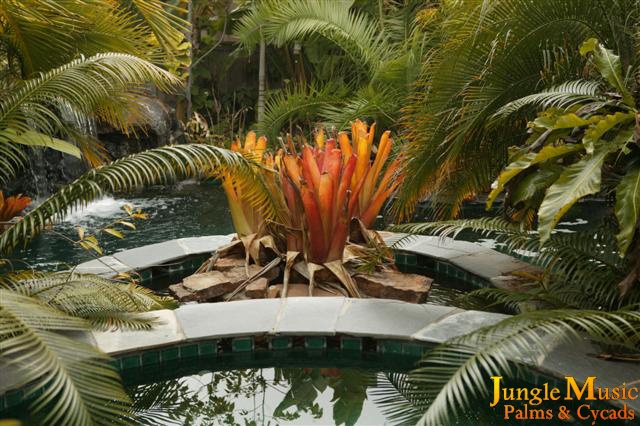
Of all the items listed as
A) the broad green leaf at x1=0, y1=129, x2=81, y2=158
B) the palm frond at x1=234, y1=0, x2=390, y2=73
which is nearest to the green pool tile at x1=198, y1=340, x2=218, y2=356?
the broad green leaf at x1=0, y1=129, x2=81, y2=158

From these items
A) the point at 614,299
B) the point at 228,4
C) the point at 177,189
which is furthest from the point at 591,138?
the point at 228,4

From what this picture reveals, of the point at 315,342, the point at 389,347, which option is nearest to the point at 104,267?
the point at 315,342

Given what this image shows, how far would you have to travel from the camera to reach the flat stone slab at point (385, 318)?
3332mm

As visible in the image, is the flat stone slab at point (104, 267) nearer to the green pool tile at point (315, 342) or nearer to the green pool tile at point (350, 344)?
the green pool tile at point (315, 342)

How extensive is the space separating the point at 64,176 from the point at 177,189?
1.35m

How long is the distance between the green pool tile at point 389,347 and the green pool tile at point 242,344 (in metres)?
0.60

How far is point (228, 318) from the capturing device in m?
3.49

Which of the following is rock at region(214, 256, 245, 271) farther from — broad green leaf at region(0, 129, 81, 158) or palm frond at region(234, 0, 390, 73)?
palm frond at region(234, 0, 390, 73)

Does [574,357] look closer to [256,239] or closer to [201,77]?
[256,239]

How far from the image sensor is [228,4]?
12.2 meters

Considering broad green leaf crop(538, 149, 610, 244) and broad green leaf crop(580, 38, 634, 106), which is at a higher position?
broad green leaf crop(580, 38, 634, 106)

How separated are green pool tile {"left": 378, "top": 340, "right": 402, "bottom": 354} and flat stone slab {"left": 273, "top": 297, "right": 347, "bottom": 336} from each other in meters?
0.23

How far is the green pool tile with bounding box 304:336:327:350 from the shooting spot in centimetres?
337

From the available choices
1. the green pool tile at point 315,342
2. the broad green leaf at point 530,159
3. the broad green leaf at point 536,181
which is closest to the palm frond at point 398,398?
the green pool tile at point 315,342
